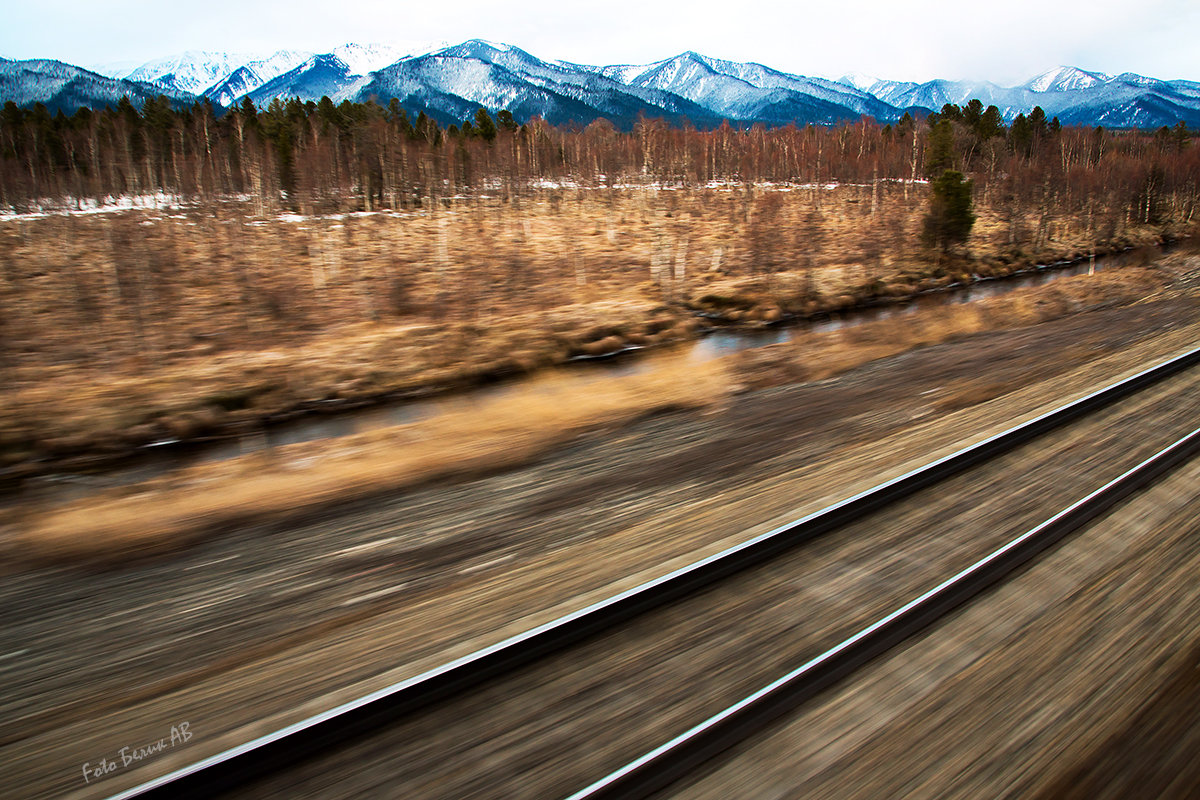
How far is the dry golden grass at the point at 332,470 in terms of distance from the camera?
5.55 meters

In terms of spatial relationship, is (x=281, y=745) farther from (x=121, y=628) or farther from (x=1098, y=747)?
(x=1098, y=747)

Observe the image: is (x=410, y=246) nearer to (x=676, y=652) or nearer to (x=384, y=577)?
(x=384, y=577)

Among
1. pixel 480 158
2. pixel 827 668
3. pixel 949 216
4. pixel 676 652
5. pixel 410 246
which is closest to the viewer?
pixel 827 668

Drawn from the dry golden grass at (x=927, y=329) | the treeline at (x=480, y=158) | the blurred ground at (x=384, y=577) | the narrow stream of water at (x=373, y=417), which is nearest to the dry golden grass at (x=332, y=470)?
the blurred ground at (x=384, y=577)

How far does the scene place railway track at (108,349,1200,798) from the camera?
3035 mm

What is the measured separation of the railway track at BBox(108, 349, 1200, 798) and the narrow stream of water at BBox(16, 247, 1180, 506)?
5480 millimetres

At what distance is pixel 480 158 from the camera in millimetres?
51469

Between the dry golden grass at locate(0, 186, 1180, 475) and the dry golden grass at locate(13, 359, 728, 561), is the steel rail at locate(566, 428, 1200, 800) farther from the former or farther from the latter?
the dry golden grass at locate(0, 186, 1180, 475)

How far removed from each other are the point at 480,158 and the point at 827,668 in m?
53.0

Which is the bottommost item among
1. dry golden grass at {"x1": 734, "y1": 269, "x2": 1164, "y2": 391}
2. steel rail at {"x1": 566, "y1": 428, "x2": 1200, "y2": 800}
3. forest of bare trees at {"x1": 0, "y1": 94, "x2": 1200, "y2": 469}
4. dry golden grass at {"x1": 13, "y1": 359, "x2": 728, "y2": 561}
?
steel rail at {"x1": 566, "y1": 428, "x2": 1200, "y2": 800}

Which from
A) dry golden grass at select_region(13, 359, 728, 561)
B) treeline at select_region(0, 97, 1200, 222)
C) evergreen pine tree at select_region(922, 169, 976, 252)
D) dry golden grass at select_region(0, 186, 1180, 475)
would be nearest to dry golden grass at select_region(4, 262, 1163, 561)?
dry golden grass at select_region(13, 359, 728, 561)

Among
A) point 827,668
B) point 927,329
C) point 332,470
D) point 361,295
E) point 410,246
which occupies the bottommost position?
point 827,668

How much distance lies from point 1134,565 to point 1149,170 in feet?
140

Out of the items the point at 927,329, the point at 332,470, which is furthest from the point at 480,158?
the point at 332,470
